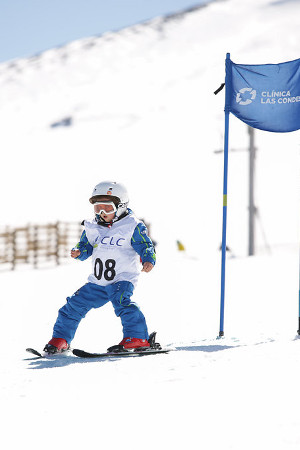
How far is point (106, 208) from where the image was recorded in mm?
5895

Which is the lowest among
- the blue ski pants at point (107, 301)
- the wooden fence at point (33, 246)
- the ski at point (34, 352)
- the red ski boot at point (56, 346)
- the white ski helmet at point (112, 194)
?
the ski at point (34, 352)

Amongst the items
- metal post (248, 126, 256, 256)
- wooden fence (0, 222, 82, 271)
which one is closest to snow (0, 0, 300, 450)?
metal post (248, 126, 256, 256)

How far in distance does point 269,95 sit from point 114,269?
2.33 m

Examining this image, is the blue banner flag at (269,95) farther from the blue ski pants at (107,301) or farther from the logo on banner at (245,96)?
the blue ski pants at (107,301)

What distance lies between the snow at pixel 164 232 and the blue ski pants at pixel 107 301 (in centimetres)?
32

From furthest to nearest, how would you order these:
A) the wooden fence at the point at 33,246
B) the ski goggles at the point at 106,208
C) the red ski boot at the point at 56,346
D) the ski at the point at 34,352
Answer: the wooden fence at the point at 33,246, the ski goggles at the point at 106,208, the red ski boot at the point at 56,346, the ski at the point at 34,352

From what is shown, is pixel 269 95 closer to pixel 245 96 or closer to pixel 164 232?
pixel 245 96

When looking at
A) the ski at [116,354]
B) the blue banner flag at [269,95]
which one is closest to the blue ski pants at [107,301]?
the ski at [116,354]

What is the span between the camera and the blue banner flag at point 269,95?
21.7 feet

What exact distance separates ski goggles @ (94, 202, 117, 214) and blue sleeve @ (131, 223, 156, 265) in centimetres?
26

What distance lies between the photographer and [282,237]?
4912 cm

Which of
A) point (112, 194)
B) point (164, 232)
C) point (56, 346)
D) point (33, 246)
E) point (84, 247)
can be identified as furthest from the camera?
point (164, 232)

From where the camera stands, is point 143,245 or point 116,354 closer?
point 116,354

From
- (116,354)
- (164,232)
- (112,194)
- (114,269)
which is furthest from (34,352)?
(164,232)
